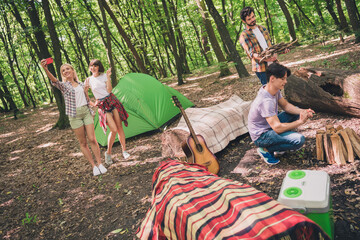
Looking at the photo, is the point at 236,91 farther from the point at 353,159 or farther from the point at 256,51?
the point at 353,159

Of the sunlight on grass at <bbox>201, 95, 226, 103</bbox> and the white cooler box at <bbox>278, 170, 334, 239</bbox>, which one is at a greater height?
the white cooler box at <bbox>278, 170, 334, 239</bbox>

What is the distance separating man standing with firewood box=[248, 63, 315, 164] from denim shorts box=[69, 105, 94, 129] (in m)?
2.68

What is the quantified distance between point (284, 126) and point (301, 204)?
4.63 ft

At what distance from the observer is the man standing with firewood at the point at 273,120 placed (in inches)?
114

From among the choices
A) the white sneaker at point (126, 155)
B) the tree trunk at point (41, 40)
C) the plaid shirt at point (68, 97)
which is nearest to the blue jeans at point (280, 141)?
the white sneaker at point (126, 155)

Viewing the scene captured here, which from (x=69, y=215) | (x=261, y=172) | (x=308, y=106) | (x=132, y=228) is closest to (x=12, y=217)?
(x=69, y=215)

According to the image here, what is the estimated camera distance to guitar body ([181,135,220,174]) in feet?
11.4

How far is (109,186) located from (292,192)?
3064 mm

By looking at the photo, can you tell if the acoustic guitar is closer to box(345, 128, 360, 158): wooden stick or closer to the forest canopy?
box(345, 128, 360, 158): wooden stick

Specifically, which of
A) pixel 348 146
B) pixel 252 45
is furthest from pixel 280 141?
pixel 252 45

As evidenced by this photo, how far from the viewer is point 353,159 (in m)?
2.88

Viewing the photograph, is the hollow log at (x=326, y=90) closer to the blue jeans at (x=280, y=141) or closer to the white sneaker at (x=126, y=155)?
the blue jeans at (x=280, y=141)

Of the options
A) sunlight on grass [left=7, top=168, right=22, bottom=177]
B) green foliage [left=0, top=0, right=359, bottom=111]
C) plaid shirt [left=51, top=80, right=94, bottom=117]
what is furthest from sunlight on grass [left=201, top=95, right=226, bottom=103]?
sunlight on grass [left=7, top=168, right=22, bottom=177]

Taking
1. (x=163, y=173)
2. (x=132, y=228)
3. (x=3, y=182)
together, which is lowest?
A: (x=132, y=228)
